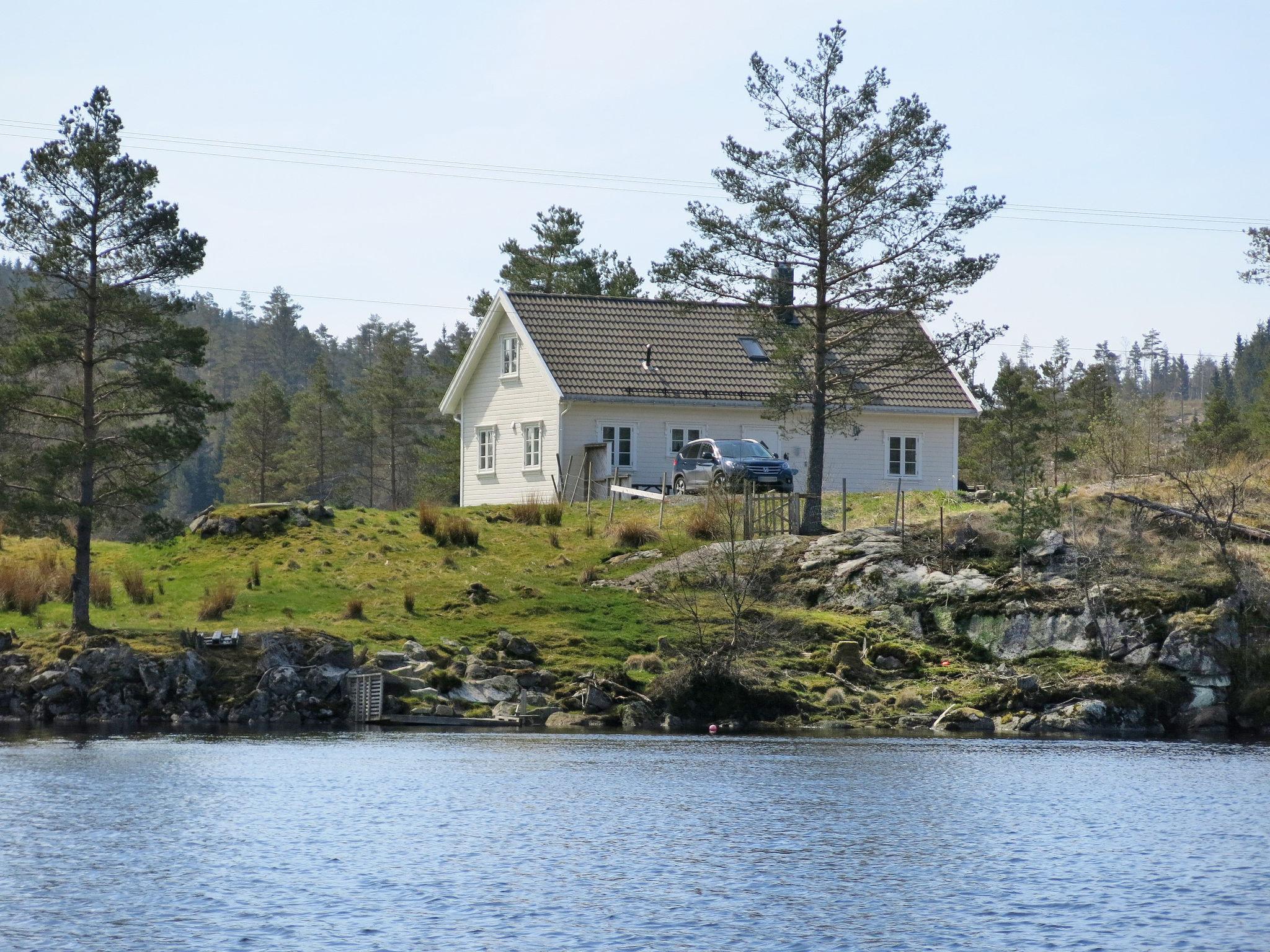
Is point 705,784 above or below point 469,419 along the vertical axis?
below

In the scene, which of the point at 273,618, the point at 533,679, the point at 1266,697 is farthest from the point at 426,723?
the point at 1266,697

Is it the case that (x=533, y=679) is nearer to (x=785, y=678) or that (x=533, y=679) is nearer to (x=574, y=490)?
(x=785, y=678)

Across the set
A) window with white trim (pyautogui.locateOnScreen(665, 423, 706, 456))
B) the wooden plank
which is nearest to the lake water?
the wooden plank

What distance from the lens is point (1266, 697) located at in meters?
27.9

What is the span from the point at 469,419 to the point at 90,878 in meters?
39.1

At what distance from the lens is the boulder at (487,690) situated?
2784 centimetres

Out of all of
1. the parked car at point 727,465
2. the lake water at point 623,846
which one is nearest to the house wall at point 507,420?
the parked car at point 727,465

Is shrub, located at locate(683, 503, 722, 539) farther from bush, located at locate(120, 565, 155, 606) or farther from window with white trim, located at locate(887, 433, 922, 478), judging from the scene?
window with white trim, located at locate(887, 433, 922, 478)

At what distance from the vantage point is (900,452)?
50.1m

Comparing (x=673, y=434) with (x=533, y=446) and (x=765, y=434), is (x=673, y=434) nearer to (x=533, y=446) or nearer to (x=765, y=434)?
(x=765, y=434)

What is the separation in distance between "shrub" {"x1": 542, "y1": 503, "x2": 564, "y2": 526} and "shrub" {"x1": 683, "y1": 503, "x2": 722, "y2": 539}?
4.22 m

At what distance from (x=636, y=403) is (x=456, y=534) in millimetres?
11186

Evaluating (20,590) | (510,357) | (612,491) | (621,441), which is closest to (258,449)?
(510,357)

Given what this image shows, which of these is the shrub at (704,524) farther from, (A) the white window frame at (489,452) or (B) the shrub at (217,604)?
(A) the white window frame at (489,452)
